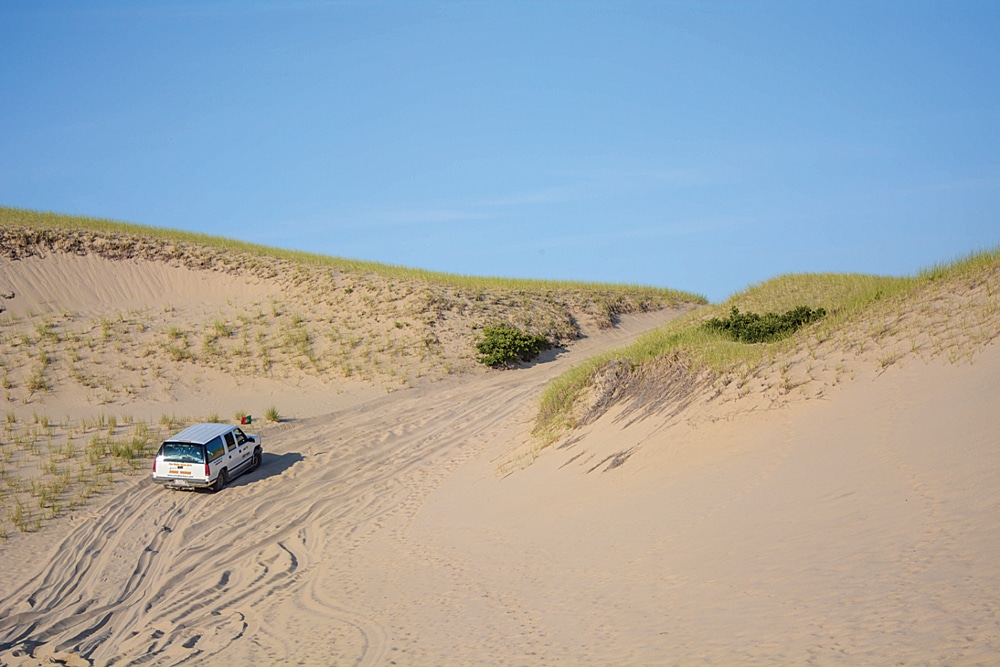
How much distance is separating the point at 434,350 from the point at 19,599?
22547 millimetres

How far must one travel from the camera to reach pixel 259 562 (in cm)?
1383

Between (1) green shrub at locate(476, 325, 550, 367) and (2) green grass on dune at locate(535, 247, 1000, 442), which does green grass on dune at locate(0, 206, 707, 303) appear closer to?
(1) green shrub at locate(476, 325, 550, 367)

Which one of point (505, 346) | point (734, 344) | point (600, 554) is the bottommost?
point (600, 554)

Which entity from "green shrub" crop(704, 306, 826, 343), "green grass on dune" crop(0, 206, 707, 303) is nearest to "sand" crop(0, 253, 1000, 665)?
"green shrub" crop(704, 306, 826, 343)

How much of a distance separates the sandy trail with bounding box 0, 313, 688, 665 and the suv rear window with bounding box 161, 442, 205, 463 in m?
0.91

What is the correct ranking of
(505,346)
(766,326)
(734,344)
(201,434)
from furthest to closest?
1. (505,346)
2. (766,326)
3. (201,434)
4. (734,344)

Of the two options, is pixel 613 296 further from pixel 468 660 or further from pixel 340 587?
pixel 468 660

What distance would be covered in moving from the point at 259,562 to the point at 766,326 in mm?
14498

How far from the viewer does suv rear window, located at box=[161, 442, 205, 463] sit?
18031 mm

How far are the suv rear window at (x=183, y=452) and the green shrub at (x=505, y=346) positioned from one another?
16648mm

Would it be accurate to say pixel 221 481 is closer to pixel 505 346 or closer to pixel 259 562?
pixel 259 562

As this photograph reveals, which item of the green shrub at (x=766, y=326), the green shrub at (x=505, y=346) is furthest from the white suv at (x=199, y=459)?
the green shrub at (x=505, y=346)

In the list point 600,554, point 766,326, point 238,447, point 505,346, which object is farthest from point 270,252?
point 600,554

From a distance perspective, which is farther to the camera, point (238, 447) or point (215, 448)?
point (238, 447)
